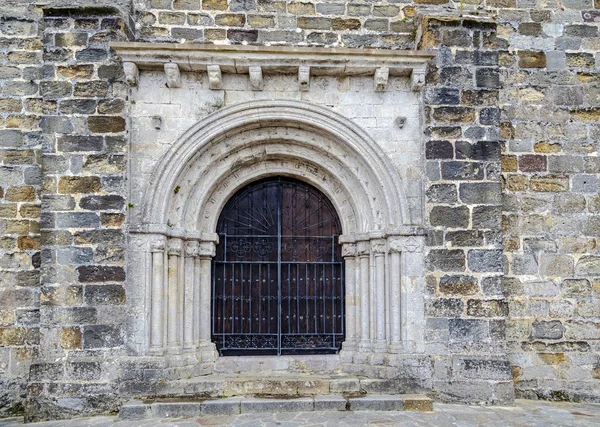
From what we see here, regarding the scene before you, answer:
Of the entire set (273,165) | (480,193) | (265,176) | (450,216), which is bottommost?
(450,216)

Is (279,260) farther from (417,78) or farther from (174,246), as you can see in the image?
(417,78)

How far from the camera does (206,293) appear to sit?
20.7 feet

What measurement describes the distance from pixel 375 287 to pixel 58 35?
4.44 metres

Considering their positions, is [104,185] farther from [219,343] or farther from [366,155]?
[366,155]

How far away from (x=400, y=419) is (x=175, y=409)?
7.23ft

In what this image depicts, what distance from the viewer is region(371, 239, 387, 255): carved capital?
6102mm

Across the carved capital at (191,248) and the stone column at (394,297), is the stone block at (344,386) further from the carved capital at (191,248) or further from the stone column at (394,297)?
the carved capital at (191,248)

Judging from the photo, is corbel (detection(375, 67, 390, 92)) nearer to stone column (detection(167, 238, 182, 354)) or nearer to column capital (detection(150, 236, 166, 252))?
stone column (detection(167, 238, 182, 354))

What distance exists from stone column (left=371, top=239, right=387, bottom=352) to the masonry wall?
0.53 metres

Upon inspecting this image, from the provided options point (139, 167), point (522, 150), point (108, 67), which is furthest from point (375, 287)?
point (108, 67)

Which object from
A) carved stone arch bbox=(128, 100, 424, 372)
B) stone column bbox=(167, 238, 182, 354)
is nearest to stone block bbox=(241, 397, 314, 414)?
carved stone arch bbox=(128, 100, 424, 372)

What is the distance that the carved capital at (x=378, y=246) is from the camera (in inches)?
240

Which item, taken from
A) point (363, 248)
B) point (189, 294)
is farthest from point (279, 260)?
point (189, 294)

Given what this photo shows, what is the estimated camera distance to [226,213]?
6.57 meters
